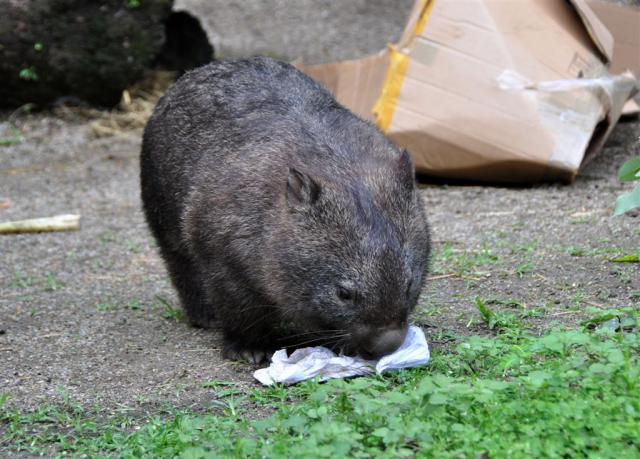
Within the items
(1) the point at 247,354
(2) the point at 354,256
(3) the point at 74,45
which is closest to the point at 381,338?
(2) the point at 354,256

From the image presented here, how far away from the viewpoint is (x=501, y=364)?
3781 mm

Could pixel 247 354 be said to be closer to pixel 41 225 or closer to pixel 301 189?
pixel 301 189

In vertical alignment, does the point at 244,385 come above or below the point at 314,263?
below

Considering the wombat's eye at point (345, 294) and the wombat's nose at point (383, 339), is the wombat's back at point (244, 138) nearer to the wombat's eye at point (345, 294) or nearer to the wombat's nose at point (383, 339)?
the wombat's eye at point (345, 294)

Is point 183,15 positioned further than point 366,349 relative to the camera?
Yes

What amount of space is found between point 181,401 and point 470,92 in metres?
3.65

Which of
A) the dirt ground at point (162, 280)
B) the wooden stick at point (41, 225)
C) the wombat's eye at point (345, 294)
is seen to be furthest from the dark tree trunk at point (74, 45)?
the wombat's eye at point (345, 294)

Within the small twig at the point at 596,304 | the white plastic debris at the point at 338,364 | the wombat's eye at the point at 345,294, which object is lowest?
the white plastic debris at the point at 338,364

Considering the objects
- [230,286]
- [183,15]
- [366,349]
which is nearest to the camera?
[366,349]

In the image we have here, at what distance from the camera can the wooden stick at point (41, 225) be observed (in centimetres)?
749

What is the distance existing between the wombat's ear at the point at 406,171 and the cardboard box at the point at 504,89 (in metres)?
2.67

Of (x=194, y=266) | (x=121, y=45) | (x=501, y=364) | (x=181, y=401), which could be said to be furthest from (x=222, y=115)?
(x=121, y=45)

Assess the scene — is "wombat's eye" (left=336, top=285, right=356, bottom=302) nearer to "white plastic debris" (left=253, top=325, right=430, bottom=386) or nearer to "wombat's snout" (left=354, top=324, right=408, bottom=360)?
"wombat's snout" (left=354, top=324, right=408, bottom=360)

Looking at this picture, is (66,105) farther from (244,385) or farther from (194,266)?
(244,385)
